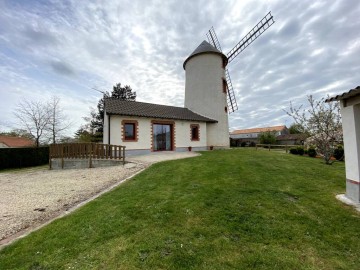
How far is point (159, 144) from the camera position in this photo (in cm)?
1655

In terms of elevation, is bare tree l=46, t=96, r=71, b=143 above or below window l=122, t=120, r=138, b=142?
above

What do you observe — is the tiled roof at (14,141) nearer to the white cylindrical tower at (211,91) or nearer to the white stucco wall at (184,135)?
the white stucco wall at (184,135)

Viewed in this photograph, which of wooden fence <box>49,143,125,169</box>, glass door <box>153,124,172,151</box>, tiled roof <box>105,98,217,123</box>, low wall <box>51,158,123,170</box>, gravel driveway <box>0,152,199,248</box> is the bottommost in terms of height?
gravel driveway <box>0,152,199,248</box>

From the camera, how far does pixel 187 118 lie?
695 inches

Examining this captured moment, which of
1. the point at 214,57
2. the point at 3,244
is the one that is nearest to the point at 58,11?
the point at 3,244

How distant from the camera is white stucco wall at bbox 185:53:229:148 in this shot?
20.3 metres

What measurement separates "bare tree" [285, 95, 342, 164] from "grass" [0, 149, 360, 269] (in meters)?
8.38

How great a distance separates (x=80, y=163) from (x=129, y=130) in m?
4.27

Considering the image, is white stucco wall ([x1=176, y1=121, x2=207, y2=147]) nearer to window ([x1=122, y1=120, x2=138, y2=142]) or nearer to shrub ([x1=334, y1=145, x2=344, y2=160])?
window ([x1=122, y1=120, x2=138, y2=142])

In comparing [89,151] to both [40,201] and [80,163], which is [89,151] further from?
[40,201]

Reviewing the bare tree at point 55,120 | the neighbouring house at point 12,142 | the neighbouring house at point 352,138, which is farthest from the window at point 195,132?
the neighbouring house at point 12,142

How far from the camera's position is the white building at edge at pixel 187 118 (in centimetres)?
1444

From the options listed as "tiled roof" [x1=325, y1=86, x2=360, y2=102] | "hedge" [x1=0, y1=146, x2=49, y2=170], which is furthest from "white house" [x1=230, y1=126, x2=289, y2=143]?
"tiled roof" [x1=325, y1=86, x2=360, y2=102]

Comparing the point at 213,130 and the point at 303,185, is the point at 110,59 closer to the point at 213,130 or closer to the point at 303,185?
the point at 213,130
